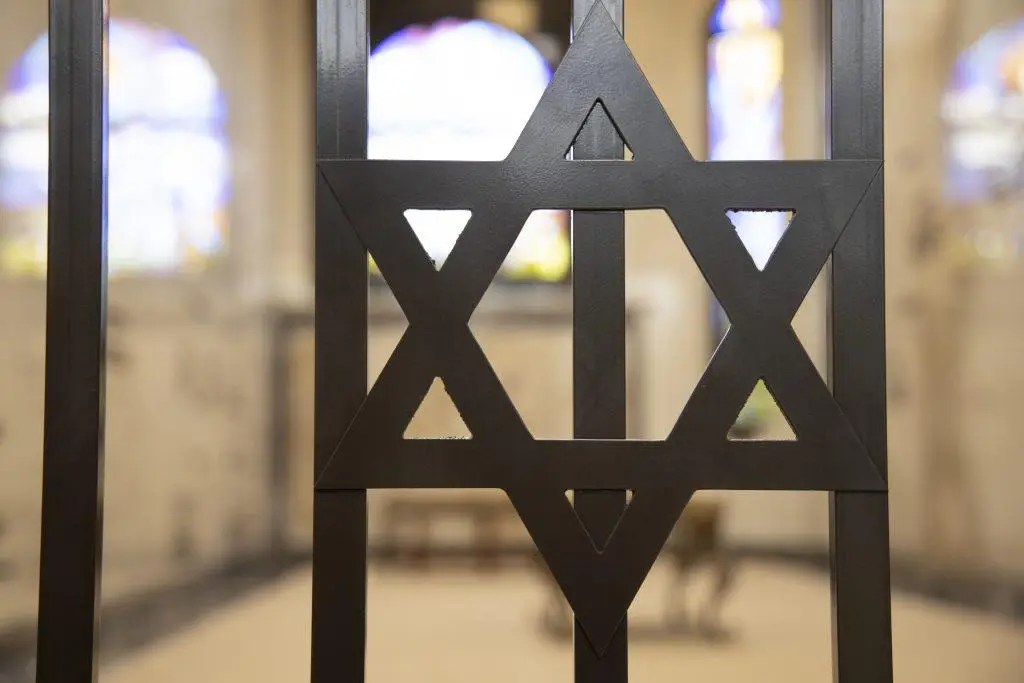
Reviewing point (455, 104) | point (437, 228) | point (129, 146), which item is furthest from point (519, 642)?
point (129, 146)

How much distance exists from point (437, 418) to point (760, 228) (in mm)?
646

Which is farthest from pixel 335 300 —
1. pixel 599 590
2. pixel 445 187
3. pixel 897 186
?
pixel 897 186

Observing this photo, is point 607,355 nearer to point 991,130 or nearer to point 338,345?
point 338,345

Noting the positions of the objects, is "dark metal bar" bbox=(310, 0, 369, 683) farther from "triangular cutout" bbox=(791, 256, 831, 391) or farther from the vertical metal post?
"triangular cutout" bbox=(791, 256, 831, 391)

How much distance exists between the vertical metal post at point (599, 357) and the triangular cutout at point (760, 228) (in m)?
0.24

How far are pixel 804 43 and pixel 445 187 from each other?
673 millimetres

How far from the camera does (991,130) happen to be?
118 centimetres

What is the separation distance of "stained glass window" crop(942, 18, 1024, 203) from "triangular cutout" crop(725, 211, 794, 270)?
0.85ft

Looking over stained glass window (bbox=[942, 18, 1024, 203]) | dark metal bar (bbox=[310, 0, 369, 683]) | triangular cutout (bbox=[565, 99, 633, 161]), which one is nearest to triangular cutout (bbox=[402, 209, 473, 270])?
dark metal bar (bbox=[310, 0, 369, 683])

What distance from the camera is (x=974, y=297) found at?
3.92 ft

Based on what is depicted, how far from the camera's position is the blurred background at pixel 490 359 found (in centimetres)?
118

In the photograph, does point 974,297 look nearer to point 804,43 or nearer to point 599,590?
point 804,43

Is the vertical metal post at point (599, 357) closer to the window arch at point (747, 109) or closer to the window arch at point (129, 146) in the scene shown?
the window arch at point (747, 109)

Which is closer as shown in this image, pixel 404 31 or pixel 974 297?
pixel 974 297
